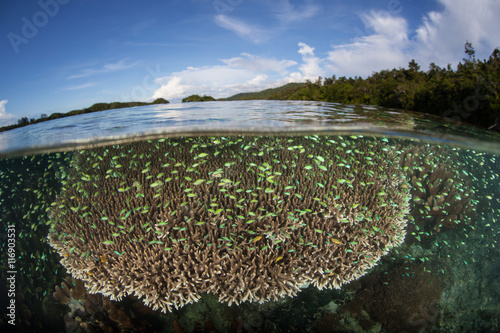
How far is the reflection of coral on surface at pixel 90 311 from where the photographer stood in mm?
4527

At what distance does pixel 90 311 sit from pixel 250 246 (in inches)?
139

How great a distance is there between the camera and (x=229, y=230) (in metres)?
4.47

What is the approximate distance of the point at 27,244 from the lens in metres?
6.28

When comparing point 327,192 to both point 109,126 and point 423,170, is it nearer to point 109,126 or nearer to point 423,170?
point 423,170

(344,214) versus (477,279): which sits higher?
(344,214)

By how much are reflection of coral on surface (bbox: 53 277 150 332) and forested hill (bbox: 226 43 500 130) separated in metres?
14.2

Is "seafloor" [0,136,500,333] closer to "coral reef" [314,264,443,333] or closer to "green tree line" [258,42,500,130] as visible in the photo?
"coral reef" [314,264,443,333]

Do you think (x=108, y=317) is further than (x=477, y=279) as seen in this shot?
No

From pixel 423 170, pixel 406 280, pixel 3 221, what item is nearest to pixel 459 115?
pixel 423 170

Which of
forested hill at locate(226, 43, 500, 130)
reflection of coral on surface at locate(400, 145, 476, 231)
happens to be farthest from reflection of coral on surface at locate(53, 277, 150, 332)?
forested hill at locate(226, 43, 500, 130)

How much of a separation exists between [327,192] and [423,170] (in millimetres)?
4010

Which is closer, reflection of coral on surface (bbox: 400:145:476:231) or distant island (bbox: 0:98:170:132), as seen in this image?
reflection of coral on surface (bbox: 400:145:476:231)

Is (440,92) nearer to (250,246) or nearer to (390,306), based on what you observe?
(390,306)

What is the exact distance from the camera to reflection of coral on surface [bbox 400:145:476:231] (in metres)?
6.53
